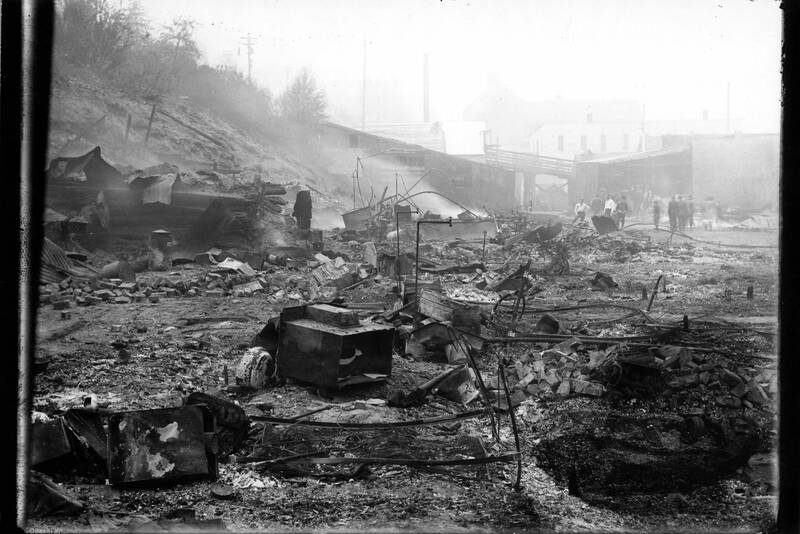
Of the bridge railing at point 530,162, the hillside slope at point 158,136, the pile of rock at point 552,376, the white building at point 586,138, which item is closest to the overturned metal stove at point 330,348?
the pile of rock at point 552,376

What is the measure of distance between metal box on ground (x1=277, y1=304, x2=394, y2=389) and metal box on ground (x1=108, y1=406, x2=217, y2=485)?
1818mm

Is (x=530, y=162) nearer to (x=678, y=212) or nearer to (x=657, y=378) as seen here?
(x=678, y=212)

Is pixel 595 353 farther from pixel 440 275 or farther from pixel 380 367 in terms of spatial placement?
pixel 440 275

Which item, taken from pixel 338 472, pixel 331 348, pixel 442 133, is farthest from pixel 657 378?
pixel 442 133

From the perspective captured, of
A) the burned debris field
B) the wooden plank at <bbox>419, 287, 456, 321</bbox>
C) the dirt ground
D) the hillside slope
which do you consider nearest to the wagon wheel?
the burned debris field

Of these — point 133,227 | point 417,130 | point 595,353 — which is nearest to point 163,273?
point 133,227

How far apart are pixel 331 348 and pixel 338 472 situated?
1648 millimetres

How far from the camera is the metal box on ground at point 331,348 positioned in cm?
611

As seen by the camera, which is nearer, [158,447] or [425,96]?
[158,447]

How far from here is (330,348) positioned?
609cm

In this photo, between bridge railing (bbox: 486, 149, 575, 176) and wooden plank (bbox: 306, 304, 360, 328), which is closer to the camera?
wooden plank (bbox: 306, 304, 360, 328)

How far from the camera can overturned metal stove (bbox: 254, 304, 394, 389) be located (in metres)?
6.11

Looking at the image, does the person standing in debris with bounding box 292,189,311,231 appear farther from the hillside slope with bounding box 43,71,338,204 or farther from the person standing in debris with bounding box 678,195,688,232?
the person standing in debris with bounding box 678,195,688,232

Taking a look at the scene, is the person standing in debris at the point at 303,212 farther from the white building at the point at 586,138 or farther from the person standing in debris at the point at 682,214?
the white building at the point at 586,138
